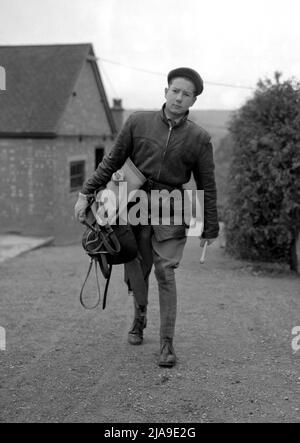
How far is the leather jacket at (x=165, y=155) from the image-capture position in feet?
13.5

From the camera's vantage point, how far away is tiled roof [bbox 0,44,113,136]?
14.9m

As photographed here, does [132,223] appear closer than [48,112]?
Yes

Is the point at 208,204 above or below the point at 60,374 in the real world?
above

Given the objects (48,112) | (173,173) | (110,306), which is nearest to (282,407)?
(173,173)

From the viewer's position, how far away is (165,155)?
13.5ft

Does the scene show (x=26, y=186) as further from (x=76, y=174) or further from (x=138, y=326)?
(x=138, y=326)

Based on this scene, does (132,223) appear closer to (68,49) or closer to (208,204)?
(208,204)

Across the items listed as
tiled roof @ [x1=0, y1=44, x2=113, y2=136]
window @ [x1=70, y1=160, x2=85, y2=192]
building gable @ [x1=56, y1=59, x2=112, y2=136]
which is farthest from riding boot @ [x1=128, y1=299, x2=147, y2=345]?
window @ [x1=70, y1=160, x2=85, y2=192]

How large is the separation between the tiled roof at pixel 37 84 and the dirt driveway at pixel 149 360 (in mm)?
8755

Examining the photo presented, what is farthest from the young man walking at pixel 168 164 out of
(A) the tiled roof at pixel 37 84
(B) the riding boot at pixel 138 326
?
(A) the tiled roof at pixel 37 84

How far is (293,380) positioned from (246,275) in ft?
15.0

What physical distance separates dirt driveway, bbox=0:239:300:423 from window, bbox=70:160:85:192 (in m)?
9.75
